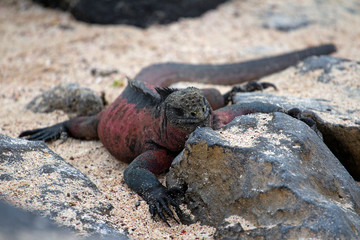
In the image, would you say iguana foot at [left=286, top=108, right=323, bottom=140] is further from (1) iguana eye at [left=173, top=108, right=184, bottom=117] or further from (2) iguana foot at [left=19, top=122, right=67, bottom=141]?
(2) iguana foot at [left=19, top=122, right=67, bottom=141]

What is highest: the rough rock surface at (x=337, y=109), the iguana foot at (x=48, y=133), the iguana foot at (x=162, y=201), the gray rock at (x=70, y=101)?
the rough rock surface at (x=337, y=109)

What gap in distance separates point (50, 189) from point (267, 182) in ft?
4.75

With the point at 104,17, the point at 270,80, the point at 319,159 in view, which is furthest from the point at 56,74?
the point at 319,159

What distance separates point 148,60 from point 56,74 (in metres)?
1.42

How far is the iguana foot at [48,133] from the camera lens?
13.9 ft

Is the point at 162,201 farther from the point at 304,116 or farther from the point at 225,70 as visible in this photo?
the point at 225,70

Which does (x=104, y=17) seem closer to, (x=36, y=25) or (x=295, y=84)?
(x=36, y=25)

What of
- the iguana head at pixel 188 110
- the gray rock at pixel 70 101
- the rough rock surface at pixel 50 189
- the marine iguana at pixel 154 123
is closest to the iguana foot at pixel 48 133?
the marine iguana at pixel 154 123

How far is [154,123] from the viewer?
3459 mm

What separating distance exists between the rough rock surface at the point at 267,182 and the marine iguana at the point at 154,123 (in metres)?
0.23

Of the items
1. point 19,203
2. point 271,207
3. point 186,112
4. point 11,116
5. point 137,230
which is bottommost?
point 11,116

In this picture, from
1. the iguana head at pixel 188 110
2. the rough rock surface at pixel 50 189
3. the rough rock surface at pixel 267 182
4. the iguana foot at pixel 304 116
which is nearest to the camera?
the rough rock surface at pixel 267 182

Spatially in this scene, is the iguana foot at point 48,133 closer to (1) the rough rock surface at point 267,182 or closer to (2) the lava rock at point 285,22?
(1) the rough rock surface at point 267,182

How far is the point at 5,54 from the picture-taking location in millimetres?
6520
